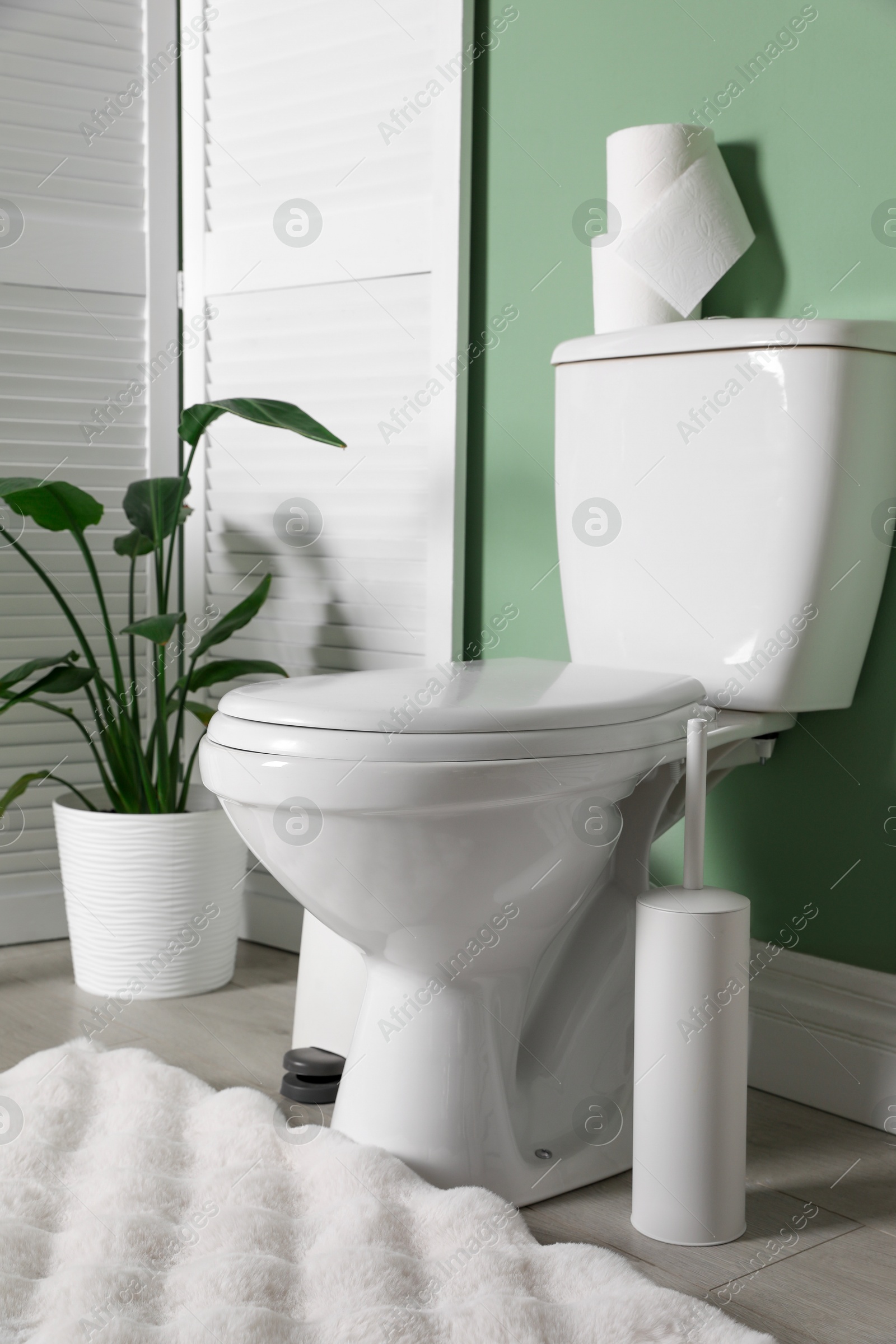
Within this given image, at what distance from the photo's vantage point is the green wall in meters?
1.41

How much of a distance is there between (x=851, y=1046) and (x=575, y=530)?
0.64m

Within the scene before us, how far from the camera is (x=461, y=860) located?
1.14 metres

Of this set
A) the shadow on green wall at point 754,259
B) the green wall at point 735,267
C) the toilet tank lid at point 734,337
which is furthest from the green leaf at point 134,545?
the shadow on green wall at point 754,259

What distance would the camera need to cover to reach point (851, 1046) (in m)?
1.45

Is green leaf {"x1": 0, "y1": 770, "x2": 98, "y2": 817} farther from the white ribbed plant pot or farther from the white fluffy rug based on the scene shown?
the white fluffy rug

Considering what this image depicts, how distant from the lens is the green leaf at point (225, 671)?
1871 mm

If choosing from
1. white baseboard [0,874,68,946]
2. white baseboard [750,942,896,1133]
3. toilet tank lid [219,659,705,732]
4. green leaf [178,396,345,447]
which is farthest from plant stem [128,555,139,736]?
white baseboard [750,942,896,1133]

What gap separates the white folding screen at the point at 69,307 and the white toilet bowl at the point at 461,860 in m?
0.91

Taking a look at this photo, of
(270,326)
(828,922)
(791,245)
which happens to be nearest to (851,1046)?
(828,922)

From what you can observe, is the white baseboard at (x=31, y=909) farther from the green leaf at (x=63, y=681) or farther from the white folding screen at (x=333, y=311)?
the white folding screen at (x=333, y=311)

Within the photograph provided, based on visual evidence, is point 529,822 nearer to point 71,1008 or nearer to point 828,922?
point 828,922

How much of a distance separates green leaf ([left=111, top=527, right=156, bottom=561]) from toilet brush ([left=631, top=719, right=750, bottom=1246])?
95 centimetres

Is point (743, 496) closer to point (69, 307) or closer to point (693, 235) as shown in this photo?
point (693, 235)

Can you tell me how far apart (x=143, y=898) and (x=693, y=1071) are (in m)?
0.90
